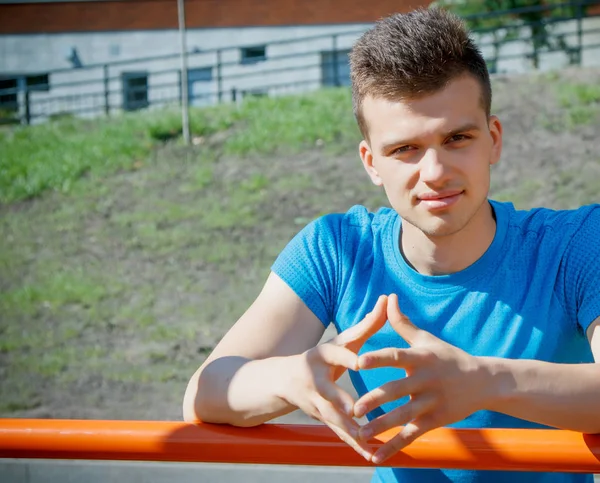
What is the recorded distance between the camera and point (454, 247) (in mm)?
1460

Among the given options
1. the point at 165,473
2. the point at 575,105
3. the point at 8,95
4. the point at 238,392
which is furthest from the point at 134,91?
the point at 238,392

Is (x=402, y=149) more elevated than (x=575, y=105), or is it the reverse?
(x=575, y=105)

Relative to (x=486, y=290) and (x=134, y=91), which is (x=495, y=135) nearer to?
(x=486, y=290)

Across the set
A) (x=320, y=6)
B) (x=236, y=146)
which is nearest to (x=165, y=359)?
(x=236, y=146)

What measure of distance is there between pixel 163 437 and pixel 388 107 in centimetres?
65

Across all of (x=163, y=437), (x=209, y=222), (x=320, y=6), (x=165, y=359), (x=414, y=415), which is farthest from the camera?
(x=320, y=6)

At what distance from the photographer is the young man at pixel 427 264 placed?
4.35 ft

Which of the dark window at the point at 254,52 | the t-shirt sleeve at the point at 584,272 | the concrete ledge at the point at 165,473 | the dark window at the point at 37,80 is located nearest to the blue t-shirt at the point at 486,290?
the t-shirt sleeve at the point at 584,272

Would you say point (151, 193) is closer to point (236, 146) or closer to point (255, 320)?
point (236, 146)

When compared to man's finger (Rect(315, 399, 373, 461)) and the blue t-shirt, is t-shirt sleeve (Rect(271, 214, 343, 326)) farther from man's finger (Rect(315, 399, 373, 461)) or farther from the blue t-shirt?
man's finger (Rect(315, 399, 373, 461))

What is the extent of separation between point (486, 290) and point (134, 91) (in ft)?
38.9

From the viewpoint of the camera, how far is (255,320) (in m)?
1.46

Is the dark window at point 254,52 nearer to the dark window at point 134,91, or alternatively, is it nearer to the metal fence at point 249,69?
the metal fence at point 249,69

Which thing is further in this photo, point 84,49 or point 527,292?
point 84,49
